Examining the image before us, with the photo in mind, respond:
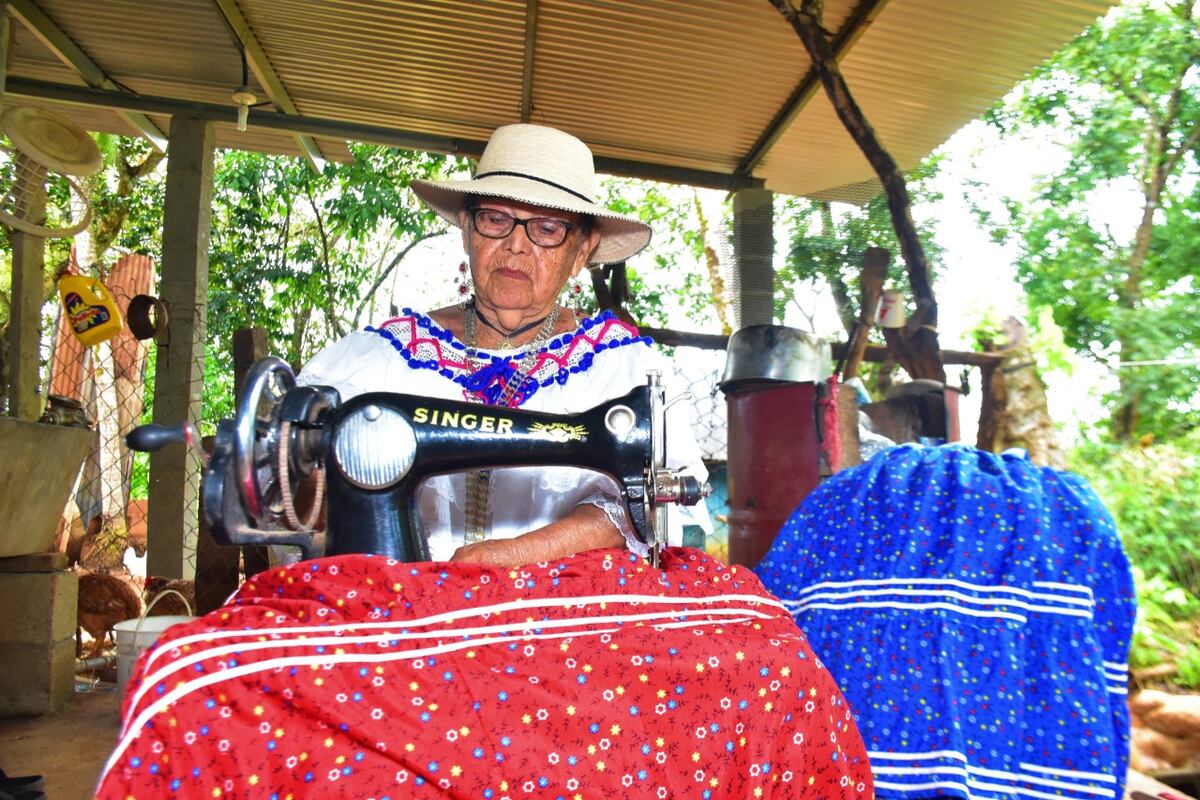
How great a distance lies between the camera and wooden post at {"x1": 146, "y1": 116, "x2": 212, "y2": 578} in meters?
4.49

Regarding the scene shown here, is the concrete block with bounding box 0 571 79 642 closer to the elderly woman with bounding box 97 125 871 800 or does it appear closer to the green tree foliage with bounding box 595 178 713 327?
the elderly woman with bounding box 97 125 871 800

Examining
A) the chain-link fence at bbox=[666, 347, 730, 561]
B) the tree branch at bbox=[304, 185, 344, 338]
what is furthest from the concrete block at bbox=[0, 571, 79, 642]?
the tree branch at bbox=[304, 185, 344, 338]

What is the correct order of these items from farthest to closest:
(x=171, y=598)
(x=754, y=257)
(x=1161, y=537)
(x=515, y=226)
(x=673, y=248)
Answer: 1. (x=673, y=248)
2. (x=754, y=257)
3. (x=1161, y=537)
4. (x=171, y=598)
5. (x=515, y=226)

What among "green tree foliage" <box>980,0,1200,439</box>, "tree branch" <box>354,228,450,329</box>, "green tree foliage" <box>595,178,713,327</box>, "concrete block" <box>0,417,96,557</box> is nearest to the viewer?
"concrete block" <box>0,417,96,557</box>

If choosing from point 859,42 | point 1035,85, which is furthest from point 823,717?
point 1035,85

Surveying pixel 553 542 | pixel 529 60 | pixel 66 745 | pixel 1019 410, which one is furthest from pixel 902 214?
pixel 66 745

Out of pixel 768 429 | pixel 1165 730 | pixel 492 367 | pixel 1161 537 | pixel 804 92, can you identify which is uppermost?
pixel 804 92

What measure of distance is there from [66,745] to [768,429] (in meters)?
2.47

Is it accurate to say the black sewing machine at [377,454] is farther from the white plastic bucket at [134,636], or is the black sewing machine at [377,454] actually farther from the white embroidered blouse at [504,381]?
the white plastic bucket at [134,636]

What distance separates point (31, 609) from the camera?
Answer: 121 inches

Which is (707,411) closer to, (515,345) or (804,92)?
(804,92)

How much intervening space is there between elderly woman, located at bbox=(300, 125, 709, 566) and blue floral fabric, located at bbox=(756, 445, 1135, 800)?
1.24 feet

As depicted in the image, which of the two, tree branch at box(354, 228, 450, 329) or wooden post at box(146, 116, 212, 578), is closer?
wooden post at box(146, 116, 212, 578)

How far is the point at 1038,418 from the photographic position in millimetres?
4770
